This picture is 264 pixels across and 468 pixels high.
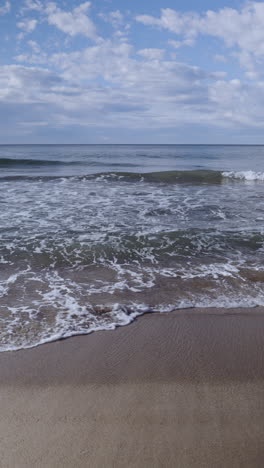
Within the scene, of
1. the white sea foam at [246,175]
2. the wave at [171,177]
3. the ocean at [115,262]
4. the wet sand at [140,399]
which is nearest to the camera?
the wet sand at [140,399]

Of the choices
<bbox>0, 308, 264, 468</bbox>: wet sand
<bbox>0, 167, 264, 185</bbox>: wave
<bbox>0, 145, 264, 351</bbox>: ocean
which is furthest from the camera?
<bbox>0, 167, 264, 185</bbox>: wave

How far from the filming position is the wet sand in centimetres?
229

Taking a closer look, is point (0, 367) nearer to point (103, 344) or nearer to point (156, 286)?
point (103, 344)

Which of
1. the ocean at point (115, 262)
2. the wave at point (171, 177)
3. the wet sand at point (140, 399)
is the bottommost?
the wet sand at point (140, 399)

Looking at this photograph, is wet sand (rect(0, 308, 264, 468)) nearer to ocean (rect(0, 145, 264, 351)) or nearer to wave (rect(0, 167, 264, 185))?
ocean (rect(0, 145, 264, 351))

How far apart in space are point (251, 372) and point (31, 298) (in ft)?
9.38

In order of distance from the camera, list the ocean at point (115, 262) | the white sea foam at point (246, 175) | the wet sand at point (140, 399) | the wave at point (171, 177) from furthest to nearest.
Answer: the white sea foam at point (246, 175) < the wave at point (171, 177) < the ocean at point (115, 262) < the wet sand at point (140, 399)

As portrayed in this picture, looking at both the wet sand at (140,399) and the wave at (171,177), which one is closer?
the wet sand at (140,399)

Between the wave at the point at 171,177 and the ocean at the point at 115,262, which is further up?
the wave at the point at 171,177

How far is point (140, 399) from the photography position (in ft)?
9.26

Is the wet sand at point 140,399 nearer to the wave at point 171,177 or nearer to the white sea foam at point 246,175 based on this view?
the wave at point 171,177

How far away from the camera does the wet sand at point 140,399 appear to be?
7.52ft

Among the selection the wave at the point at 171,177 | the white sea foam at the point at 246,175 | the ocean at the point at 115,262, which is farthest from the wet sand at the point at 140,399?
the white sea foam at the point at 246,175

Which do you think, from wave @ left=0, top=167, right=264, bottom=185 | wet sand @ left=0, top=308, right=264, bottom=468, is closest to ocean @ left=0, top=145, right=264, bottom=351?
wet sand @ left=0, top=308, right=264, bottom=468
